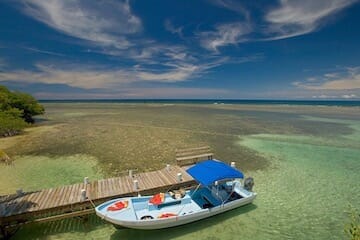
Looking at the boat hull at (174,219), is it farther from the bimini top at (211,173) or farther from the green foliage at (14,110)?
the green foliage at (14,110)

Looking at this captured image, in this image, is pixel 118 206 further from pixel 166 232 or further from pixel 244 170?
pixel 244 170

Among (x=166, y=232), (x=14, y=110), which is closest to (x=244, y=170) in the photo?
(x=166, y=232)

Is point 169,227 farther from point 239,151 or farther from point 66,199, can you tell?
point 239,151

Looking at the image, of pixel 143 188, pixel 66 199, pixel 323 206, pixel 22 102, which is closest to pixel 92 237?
pixel 66 199

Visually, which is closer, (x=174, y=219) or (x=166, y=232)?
(x=174, y=219)

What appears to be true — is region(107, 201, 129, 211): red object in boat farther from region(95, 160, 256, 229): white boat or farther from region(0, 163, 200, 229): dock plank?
region(0, 163, 200, 229): dock plank

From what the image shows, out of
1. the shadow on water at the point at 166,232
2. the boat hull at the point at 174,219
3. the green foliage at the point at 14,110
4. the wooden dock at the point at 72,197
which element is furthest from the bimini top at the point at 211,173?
the green foliage at the point at 14,110

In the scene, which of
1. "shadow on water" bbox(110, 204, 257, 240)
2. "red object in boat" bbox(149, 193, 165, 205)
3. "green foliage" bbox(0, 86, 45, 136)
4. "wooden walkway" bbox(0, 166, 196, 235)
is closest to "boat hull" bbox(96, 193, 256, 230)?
"shadow on water" bbox(110, 204, 257, 240)
